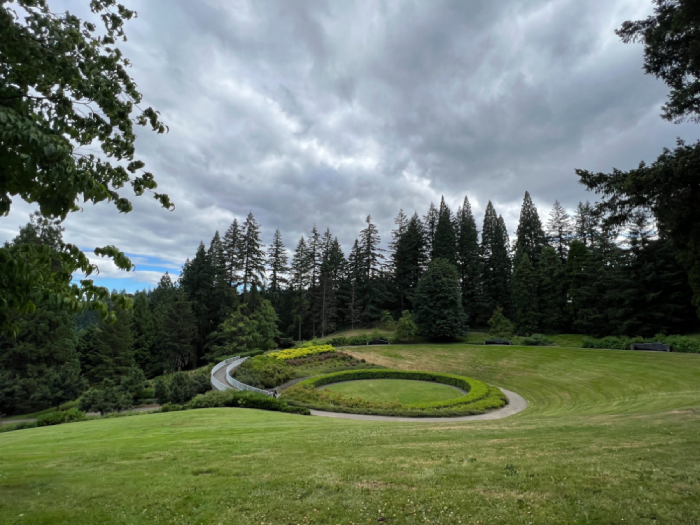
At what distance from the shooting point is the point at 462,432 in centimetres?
1027

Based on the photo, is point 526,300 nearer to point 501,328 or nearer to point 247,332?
point 501,328

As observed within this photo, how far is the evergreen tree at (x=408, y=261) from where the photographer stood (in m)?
58.4

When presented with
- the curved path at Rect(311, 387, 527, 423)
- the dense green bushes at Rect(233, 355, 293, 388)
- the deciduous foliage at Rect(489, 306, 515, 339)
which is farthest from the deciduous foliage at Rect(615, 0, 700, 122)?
the deciduous foliage at Rect(489, 306, 515, 339)

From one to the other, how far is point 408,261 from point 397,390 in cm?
3755

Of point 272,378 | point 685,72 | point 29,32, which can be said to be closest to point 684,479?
point 685,72

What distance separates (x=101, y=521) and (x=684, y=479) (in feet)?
26.0

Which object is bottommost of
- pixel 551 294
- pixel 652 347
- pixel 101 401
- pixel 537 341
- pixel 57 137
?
pixel 101 401

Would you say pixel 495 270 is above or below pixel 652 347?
above

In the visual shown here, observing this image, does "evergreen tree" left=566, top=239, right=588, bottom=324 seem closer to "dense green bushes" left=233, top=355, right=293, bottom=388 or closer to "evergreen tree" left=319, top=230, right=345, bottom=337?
"evergreen tree" left=319, top=230, right=345, bottom=337

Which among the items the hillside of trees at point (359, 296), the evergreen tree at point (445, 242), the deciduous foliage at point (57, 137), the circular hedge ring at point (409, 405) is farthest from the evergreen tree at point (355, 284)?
the deciduous foliage at point (57, 137)

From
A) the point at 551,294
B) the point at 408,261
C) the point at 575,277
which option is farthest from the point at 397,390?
the point at 408,261

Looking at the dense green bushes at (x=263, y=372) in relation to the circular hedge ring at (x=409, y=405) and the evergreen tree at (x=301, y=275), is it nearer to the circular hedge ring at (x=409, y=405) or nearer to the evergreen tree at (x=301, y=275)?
the circular hedge ring at (x=409, y=405)

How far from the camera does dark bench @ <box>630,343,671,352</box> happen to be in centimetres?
2723

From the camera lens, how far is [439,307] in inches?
1684
